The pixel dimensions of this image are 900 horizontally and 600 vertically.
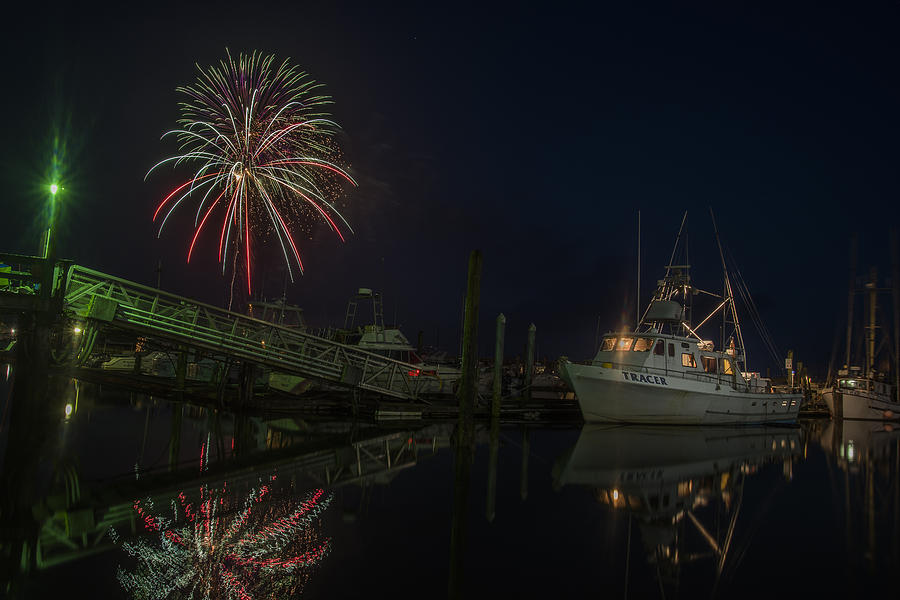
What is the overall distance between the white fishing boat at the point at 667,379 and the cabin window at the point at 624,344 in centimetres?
4

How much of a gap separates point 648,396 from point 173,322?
18302mm

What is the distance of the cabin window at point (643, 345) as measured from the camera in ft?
74.5

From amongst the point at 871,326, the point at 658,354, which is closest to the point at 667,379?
the point at 658,354

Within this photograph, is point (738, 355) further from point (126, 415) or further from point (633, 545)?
point (126, 415)

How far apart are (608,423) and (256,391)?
16.3 meters

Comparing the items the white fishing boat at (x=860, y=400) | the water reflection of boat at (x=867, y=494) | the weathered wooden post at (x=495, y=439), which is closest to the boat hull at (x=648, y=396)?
the weathered wooden post at (x=495, y=439)

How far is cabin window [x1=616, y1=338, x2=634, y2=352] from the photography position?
23312 mm

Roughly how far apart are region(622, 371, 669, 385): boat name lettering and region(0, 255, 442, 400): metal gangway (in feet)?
28.9

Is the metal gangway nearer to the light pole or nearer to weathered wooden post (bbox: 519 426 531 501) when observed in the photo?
the light pole

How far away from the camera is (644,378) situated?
72.0 ft

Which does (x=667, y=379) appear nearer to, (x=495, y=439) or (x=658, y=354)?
(x=658, y=354)

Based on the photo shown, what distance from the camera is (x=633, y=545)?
7398 mm

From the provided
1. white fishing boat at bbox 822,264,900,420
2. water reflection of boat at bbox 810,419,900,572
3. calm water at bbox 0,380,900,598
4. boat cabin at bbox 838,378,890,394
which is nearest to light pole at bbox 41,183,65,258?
calm water at bbox 0,380,900,598

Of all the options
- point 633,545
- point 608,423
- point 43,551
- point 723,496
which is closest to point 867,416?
point 608,423
